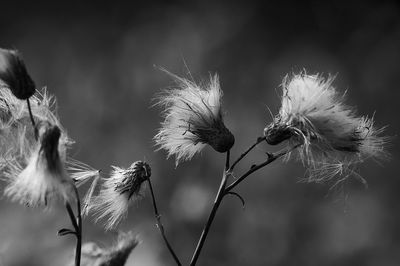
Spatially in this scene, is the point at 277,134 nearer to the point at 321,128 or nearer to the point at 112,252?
the point at 321,128

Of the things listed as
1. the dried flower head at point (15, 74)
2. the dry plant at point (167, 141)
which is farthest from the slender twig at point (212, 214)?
the dried flower head at point (15, 74)

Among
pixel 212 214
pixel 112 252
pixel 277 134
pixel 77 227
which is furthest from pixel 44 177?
pixel 277 134

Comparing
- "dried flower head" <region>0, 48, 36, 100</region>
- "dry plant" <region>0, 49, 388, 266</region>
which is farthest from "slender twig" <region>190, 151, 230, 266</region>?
"dried flower head" <region>0, 48, 36, 100</region>

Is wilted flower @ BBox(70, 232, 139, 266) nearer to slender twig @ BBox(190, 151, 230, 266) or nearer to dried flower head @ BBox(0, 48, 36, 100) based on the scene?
slender twig @ BBox(190, 151, 230, 266)

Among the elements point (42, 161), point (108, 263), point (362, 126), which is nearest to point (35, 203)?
point (42, 161)

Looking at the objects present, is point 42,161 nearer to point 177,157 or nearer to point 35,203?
point 35,203

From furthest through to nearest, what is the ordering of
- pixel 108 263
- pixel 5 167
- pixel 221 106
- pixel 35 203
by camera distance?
pixel 221 106
pixel 5 167
pixel 108 263
pixel 35 203
